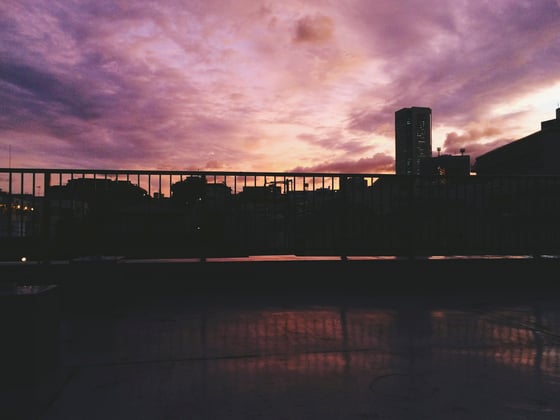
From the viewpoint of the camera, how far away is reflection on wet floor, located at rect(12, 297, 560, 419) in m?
2.23

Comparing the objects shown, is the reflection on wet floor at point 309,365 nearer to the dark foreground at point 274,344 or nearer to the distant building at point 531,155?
the dark foreground at point 274,344

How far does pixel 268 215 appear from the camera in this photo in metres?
6.49

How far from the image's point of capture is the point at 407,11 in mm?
8828

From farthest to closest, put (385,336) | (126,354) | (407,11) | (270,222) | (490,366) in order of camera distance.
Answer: (407,11) < (270,222) < (385,336) < (126,354) < (490,366)

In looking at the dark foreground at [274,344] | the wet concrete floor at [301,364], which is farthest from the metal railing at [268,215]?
the wet concrete floor at [301,364]

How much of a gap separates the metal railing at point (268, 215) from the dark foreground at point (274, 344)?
0.55 m

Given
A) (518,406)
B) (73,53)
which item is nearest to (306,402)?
(518,406)

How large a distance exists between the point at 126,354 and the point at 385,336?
2304 mm

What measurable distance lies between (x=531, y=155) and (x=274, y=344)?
28.3 meters

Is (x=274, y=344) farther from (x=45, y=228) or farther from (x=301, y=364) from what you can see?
(x=45, y=228)

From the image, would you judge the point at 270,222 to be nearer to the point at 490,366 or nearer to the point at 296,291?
the point at 296,291

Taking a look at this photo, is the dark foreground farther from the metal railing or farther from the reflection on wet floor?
the metal railing

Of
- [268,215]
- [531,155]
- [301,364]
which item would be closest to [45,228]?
[268,215]

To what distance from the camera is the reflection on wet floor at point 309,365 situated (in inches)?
88.0
